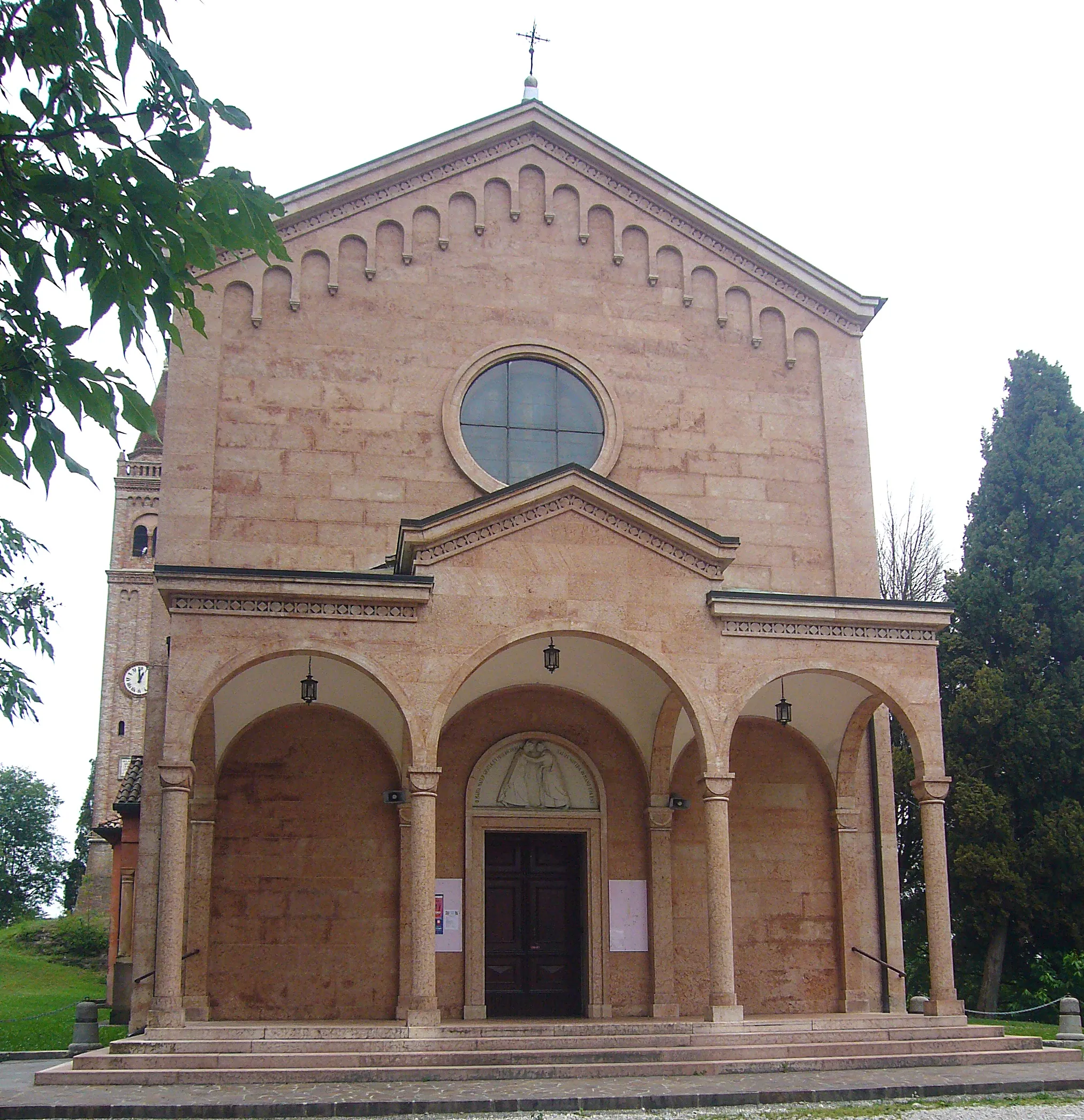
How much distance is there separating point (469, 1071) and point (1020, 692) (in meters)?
16.9

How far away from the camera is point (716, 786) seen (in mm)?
15125

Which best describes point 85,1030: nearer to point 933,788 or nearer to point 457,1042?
point 457,1042

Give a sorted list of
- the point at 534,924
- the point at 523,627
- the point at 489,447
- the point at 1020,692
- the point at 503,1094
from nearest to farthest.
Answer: the point at 503,1094 < the point at 523,627 < the point at 534,924 < the point at 489,447 < the point at 1020,692

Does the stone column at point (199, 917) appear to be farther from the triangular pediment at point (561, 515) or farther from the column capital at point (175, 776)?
the triangular pediment at point (561, 515)

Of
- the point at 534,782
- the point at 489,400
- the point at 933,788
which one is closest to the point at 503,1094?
the point at 534,782

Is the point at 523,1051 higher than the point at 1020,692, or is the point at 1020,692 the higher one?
the point at 1020,692

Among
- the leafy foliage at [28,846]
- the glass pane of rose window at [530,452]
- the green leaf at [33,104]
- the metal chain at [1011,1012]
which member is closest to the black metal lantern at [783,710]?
the metal chain at [1011,1012]

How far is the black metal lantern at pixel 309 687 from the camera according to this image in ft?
52.2

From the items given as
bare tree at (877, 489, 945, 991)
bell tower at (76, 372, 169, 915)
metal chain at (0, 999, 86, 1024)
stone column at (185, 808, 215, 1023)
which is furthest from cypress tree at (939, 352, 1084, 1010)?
bell tower at (76, 372, 169, 915)

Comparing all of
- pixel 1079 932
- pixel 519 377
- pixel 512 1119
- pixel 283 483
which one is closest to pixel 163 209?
pixel 512 1119

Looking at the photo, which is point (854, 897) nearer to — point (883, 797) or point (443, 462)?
point (883, 797)

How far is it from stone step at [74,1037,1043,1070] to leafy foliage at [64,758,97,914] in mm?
42485

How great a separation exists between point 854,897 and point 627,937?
3266 mm

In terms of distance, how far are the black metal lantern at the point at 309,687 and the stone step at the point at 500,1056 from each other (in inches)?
176
